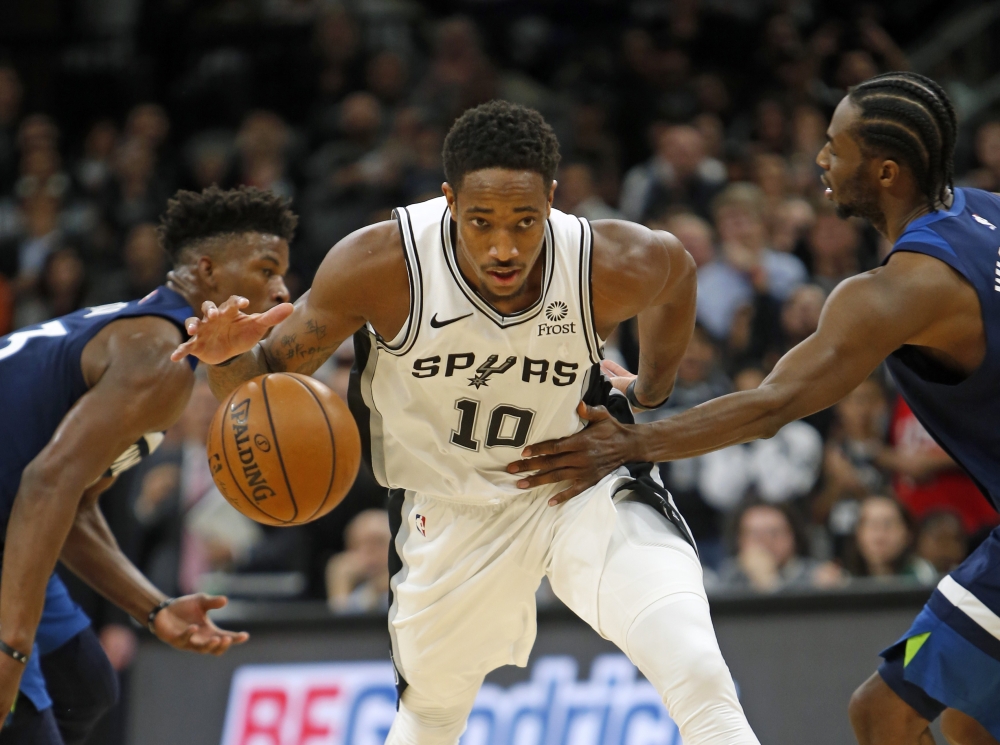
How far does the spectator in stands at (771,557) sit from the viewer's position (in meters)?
6.53

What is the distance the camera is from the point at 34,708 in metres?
4.08

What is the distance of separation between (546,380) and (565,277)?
1.06 feet

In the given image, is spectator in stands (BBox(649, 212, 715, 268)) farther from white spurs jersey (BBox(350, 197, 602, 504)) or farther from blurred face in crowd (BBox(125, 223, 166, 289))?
white spurs jersey (BBox(350, 197, 602, 504))

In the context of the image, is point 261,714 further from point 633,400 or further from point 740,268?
point 740,268

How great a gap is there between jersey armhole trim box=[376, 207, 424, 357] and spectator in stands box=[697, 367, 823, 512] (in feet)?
11.7

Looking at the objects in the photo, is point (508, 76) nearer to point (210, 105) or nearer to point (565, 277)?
point (210, 105)

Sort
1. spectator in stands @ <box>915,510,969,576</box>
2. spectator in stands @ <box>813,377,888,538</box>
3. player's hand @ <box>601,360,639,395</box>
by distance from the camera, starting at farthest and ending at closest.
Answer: spectator in stands @ <box>813,377,888,538</box> → spectator in stands @ <box>915,510,969,576</box> → player's hand @ <box>601,360,639,395</box>

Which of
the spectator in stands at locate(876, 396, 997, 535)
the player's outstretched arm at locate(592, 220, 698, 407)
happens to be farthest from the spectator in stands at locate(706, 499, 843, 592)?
the player's outstretched arm at locate(592, 220, 698, 407)

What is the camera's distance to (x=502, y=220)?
354 centimetres

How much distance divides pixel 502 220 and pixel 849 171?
3.74 ft

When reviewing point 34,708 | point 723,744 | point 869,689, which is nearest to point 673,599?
point 723,744

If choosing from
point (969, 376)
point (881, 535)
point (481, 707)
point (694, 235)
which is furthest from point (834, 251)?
point (969, 376)

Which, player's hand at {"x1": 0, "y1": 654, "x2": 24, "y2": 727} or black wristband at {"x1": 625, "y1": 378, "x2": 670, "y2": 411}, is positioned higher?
black wristband at {"x1": 625, "y1": 378, "x2": 670, "y2": 411}

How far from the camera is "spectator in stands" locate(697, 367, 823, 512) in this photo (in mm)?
7000
